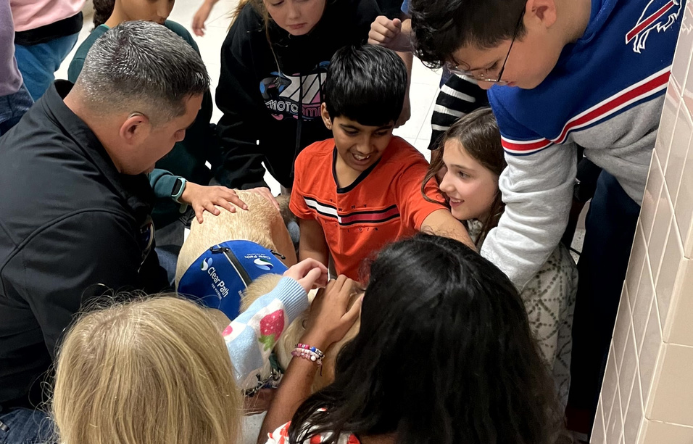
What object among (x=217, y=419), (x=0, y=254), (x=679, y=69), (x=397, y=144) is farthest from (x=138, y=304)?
(x=397, y=144)

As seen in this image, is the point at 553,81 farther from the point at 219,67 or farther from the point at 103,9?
the point at 219,67

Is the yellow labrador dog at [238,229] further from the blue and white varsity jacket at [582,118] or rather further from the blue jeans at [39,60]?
the blue jeans at [39,60]

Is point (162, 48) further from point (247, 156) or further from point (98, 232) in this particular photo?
point (247, 156)

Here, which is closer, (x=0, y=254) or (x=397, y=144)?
(x=0, y=254)

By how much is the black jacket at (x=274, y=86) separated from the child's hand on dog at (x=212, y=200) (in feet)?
1.19

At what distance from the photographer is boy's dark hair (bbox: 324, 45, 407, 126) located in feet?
5.40

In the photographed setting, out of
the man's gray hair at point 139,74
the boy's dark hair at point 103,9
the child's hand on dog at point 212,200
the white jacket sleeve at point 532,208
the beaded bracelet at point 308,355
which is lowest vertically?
the beaded bracelet at point 308,355

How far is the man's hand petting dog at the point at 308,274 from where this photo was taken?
1368 mm

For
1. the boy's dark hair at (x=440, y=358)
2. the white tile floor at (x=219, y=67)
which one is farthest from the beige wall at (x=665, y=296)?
the white tile floor at (x=219, y=67)

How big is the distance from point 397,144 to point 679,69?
1090mm

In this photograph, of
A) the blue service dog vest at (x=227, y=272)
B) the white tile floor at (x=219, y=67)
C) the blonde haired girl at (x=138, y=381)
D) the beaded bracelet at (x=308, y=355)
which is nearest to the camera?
the blonde haired girl at (x=138, y=381)

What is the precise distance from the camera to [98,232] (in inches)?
48.6

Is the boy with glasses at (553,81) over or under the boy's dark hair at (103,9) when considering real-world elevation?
under

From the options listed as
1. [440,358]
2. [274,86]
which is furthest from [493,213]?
[274,86]
